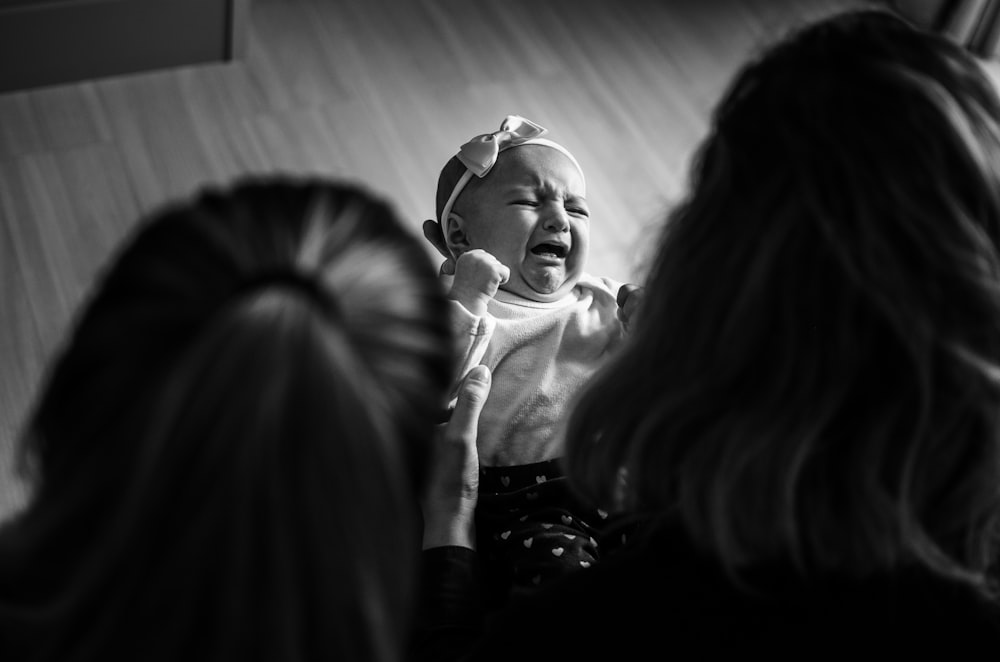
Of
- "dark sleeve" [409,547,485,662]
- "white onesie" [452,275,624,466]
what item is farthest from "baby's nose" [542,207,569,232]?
"dark sleeve" [409,547,485,662]

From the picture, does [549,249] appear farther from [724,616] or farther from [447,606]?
[724,616]

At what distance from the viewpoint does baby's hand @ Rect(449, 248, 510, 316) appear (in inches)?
52.7

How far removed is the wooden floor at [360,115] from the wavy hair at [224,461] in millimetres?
1080

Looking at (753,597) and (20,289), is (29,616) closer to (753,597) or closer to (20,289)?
(753,597)

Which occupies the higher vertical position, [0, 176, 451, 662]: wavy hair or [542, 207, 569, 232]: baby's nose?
[0, 176, 451, 662]: wavy hair

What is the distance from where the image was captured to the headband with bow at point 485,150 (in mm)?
1454

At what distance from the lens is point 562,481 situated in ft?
4.06

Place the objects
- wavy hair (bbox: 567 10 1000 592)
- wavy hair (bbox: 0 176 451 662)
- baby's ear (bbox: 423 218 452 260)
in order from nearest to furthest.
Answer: wavy hair (bbox: 0 176 451 662) < wavy hair (bbox: 567 10 1000 592) < baby's ear (bbox: 423 218 452 260)

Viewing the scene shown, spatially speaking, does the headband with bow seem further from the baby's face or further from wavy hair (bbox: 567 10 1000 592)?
wavy hair (bbox: 567 10 1000 592)

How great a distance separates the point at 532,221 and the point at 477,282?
14cm

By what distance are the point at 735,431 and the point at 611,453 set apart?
13 cm

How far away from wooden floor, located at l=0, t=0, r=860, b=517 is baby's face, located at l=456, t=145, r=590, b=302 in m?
0.23

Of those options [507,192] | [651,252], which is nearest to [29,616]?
[651,252]

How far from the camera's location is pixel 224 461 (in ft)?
1.56
